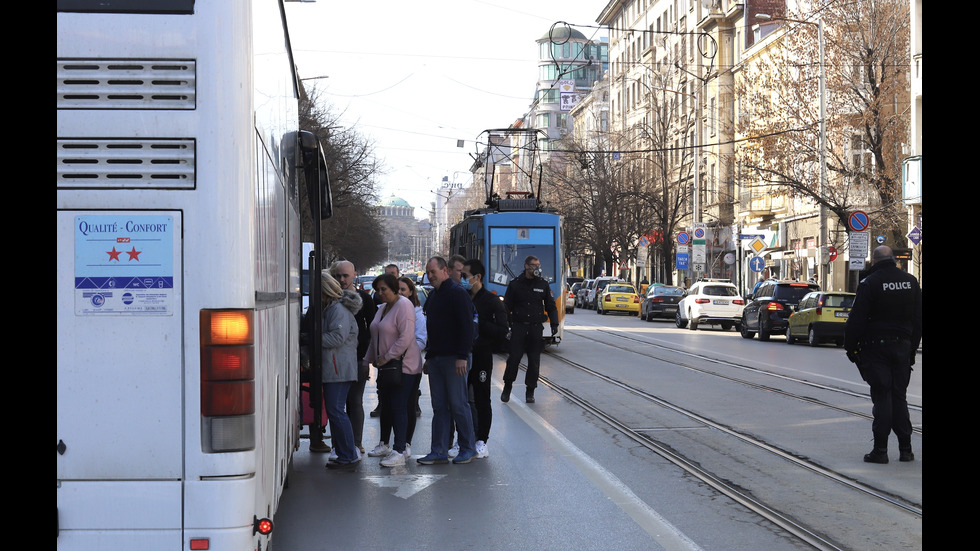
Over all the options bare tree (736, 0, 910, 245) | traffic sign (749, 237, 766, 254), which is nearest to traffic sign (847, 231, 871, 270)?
bare tree (736, 0, 910, 245)

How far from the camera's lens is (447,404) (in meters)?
10.3

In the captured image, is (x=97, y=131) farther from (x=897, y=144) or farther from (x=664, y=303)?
(x=664, y=303)

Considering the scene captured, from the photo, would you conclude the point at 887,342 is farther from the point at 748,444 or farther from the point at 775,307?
the point at 775,307

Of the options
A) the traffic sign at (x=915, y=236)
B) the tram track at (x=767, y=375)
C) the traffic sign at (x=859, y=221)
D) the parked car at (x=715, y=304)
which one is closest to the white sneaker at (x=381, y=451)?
the tram track at (x=767, y=375)

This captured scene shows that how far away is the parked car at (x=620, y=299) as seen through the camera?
177 ft

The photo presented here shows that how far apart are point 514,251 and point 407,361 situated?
17473 millimetres

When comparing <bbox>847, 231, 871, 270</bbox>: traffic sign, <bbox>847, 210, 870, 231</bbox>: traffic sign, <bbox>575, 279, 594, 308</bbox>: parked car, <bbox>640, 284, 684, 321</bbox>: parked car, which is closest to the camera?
<bbox>847, 210, 870, 231</bbox>: traffic sign

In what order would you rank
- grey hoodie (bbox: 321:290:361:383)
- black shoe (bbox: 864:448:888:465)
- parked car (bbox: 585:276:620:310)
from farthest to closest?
1. parked car (bbox: 585:276:620:310)
2. black shoe (bbox: 864:448:888:465)
3. grey hoodie (bbox: 321:290:361:383)

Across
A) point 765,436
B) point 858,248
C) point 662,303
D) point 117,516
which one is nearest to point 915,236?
point 858,248

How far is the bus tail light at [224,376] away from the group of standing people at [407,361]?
486 centimetres

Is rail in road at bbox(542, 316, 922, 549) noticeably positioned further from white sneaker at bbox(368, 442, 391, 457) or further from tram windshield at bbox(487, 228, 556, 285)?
tram windshield at bbox(487, 228, 556, 285)

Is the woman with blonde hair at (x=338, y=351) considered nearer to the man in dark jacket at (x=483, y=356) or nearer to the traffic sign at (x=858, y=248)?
the man in dark jacket at (x=483, y=356)

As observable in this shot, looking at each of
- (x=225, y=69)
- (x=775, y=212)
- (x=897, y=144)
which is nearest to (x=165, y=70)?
(x=225, y=69)

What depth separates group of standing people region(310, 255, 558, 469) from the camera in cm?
984
